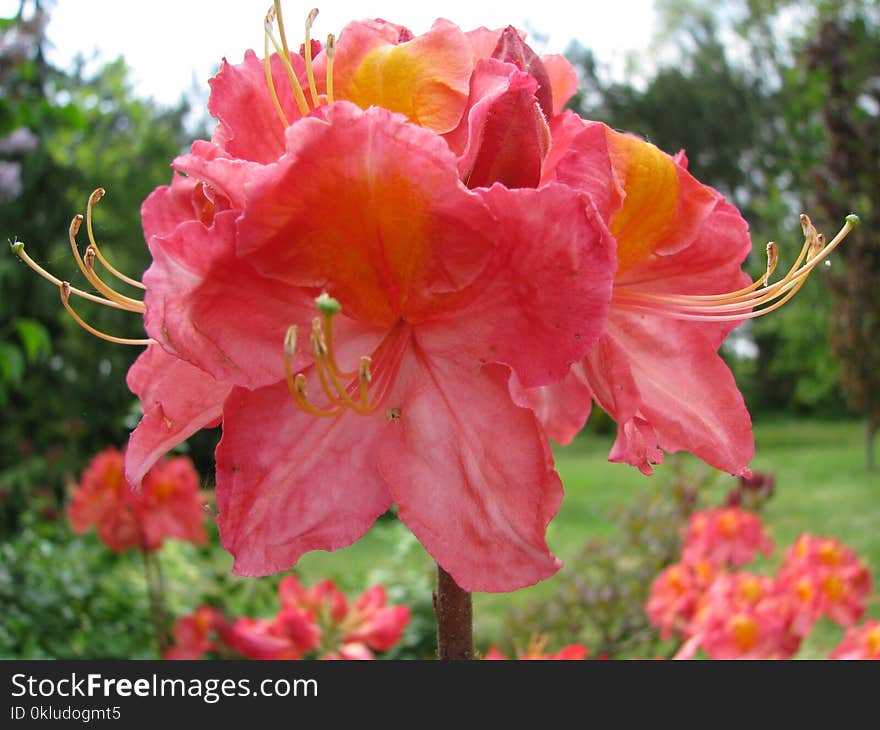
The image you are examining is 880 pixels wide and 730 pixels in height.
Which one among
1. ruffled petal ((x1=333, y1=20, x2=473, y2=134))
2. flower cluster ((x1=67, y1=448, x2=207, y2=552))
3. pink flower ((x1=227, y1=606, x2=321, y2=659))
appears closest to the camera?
ruffled petal ((x1=333, y1=20, x2=473, y2=134))

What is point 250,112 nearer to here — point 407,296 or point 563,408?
point 407,296

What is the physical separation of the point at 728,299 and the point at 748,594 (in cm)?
100

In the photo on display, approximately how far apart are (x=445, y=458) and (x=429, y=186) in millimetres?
187

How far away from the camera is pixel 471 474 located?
24.0 inches

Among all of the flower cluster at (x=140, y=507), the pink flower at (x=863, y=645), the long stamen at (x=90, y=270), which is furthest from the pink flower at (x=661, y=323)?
the flower cluster at (x=140, y=507)

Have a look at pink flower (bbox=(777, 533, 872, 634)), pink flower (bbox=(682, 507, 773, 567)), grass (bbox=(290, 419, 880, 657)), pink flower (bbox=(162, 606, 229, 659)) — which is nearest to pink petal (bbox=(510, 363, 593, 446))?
pink flower (bbox=(777, 533, 872, 634))

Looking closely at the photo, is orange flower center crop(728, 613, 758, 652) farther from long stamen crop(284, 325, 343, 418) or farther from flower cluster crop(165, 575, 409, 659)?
long stamen crop(284, 325, 343, 418)

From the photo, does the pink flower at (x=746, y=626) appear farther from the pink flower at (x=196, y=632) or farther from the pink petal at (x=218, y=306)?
A: the pink petal at (x=218, y=306)

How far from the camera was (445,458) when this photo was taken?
619 mm

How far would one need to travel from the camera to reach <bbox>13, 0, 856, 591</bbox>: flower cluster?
0.56m

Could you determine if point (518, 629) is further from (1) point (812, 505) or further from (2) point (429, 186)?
(1) point (812, 505)

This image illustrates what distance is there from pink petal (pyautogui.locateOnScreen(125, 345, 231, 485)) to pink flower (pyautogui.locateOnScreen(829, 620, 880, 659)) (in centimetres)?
95

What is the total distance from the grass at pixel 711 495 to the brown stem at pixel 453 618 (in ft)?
5.99

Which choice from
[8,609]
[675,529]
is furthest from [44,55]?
[675,529]
